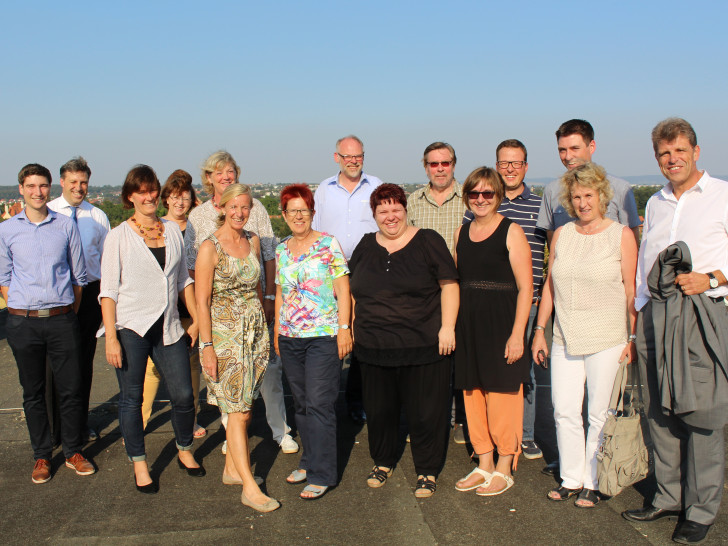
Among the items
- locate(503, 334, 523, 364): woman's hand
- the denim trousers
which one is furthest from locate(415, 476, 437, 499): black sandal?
the denim trousers

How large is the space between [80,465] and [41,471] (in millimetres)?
250

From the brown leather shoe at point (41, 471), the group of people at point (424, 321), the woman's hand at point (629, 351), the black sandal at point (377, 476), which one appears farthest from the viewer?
the brown leather shoe at point (41, 471)

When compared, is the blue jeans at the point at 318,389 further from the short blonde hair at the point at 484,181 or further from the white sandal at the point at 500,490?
the short blonde hair at the point at 484,181

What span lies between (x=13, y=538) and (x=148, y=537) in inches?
30.8

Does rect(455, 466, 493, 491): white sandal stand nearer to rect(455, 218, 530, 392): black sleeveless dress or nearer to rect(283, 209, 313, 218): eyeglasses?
rect(455, 218, 530, 392): black sleeveless dress

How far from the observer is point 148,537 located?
366 centimetres

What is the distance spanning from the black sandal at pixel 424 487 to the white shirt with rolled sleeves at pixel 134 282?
193 centimetres

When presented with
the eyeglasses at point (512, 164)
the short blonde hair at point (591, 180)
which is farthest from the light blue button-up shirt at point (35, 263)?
the short blonde hair at point (591, 180)

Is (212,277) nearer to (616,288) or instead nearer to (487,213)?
(487,213)

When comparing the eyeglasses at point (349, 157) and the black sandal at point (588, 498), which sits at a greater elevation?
the eyeglasses at point (349, 157)

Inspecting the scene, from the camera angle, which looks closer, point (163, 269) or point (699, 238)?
point (699, 238)

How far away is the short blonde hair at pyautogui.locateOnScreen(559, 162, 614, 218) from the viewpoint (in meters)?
3.88

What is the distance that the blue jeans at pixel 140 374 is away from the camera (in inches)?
168

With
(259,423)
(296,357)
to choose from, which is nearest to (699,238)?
(296,357)
